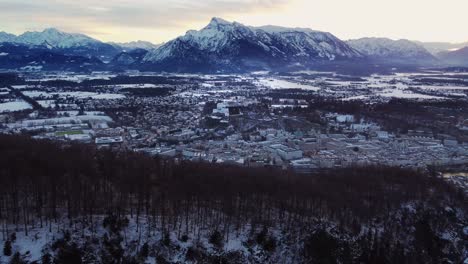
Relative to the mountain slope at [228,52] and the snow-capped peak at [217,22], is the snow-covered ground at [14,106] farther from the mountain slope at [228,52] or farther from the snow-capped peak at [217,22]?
the snow-capped peak at [217,22]

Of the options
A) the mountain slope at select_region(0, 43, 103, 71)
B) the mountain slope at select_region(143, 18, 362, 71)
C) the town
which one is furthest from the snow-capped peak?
the town

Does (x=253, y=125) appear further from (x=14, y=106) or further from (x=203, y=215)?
(x=14, y=106)

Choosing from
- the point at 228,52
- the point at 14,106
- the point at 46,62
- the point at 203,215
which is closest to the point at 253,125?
the point at 203,215

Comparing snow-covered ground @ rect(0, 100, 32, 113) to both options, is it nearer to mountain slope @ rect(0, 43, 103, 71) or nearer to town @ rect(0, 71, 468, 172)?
town @ rect(0, 71, 468, 172)

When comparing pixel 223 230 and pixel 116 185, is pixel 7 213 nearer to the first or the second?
pixel 116 185

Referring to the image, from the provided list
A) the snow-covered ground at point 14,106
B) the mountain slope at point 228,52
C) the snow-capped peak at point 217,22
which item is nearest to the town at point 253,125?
the snow-covered ground at point 14,106

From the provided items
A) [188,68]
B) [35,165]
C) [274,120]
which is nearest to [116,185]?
[35,165]

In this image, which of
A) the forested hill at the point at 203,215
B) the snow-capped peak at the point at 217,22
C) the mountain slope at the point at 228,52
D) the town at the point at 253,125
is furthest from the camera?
the snow-capped peak at the point at 217,22
